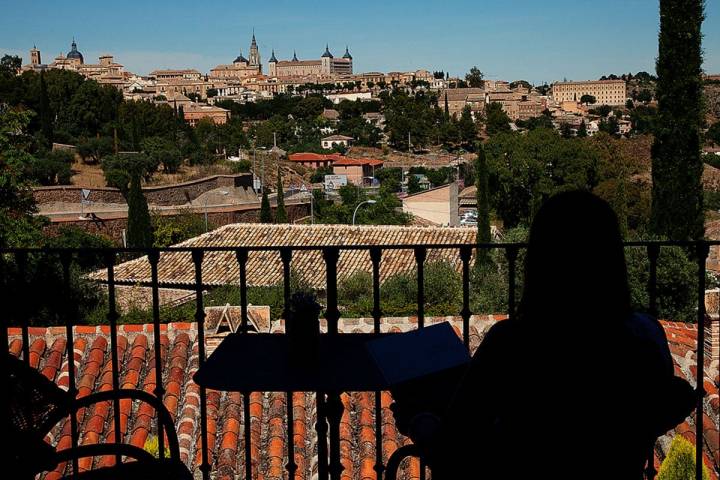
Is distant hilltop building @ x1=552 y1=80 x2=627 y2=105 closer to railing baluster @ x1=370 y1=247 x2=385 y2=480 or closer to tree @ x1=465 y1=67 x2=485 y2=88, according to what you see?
tree @ x1=465 y1=67 x2=485 y2=88

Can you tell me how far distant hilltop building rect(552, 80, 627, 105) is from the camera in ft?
436

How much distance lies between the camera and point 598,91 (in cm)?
13462

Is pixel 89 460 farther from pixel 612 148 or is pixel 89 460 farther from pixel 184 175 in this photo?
pixel 184 175

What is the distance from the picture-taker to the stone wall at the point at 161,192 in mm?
34625

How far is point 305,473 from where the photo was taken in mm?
6297

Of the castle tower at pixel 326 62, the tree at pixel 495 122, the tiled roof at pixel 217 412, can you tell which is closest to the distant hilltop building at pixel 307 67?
the castle tower at pixel 326 62

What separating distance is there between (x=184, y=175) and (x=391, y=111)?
37.7 m

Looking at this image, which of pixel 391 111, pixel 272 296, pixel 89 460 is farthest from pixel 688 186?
pixel 391 111

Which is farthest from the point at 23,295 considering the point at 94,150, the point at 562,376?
the point at 94,150

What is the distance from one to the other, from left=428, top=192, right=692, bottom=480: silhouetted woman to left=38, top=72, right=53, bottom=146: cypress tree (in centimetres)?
4765

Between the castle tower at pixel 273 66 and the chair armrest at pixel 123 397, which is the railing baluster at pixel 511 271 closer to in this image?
the chair armrest at pixel 123 397

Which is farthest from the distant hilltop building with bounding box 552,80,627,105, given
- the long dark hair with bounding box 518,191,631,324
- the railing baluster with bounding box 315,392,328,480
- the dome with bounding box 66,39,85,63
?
the long dark hair with bounding box 518,191,631,324

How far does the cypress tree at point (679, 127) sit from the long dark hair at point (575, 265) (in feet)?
66.4

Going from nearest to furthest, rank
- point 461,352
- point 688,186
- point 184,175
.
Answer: point 461,352 → point 688,186 → point 184,175
